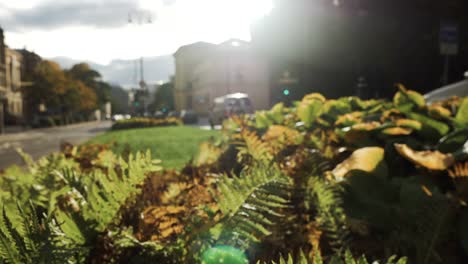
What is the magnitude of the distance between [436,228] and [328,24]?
35.3 m

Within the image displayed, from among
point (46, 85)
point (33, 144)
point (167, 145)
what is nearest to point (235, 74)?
point (46, 85)

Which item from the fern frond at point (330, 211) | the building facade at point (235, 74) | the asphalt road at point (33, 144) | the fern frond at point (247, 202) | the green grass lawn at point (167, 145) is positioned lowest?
the asphalt road at point (33, 144)

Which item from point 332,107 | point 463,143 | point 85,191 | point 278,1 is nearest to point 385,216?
point 463,143

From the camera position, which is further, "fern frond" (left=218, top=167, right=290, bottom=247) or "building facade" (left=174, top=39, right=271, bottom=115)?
"building facade" (left=174, top=39, right=271, bottom=115)

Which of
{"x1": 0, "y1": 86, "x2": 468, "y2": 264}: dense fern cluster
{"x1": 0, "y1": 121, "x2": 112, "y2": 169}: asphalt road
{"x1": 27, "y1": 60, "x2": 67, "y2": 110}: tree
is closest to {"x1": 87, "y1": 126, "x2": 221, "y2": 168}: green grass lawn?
{"x1": 0, "y1": 86, "x2": 468, "y2": 264}: dense fern cluster

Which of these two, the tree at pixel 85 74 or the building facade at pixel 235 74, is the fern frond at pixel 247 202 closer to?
the building facade at pixel 235 74

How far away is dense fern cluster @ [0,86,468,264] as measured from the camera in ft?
2.11

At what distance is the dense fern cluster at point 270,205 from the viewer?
643 mm

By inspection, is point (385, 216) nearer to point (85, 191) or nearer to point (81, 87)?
point (85, 191)

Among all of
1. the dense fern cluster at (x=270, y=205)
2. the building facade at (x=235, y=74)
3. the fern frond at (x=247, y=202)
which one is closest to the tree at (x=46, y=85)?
the building facade at (x=235, y=74)

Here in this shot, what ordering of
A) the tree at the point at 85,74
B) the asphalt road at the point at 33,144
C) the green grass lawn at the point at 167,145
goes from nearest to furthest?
the green grass lawn at the point at 167,145
the asphalt road at the point at 33,144
the tree at the point at 85,74

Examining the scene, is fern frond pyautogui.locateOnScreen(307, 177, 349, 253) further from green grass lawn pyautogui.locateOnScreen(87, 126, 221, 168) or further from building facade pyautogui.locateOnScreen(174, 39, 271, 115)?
building facade pyautogui.locateOnScreen(174, 39, 271, 115)

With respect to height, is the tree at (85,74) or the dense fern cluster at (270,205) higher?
the tree at (85,74)

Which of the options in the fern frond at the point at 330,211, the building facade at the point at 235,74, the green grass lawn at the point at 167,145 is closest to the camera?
the fern frond at the point at 330,211
